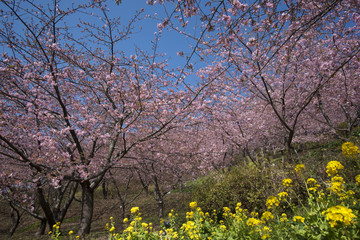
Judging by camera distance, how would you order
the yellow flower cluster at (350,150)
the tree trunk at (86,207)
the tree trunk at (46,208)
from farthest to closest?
→ the tree trunk at (46,208) → the tree trunk at (86,207) → the yellow flower cluster at (350,150)

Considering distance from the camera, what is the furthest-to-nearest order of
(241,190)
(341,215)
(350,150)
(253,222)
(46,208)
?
(241,190) → (46,208) → (253,222) → (350,150) → (341,215)

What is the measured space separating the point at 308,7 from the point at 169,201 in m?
14.8

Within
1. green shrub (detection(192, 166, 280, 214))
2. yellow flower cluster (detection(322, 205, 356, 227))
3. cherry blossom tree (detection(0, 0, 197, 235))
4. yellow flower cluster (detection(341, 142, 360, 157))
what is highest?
cherry blossom tree (detection(0, 0, 197, 235))

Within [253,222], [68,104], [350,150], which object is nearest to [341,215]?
[350,150]

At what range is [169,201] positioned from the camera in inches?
603

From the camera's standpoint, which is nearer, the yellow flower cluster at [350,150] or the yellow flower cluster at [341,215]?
the yellow flower cluster at [341,215]

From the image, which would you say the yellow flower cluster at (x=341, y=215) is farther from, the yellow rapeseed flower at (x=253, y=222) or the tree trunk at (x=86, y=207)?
the tree trunk at (x=86, y=207)

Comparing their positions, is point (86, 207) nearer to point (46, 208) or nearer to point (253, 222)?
point (46, 208)

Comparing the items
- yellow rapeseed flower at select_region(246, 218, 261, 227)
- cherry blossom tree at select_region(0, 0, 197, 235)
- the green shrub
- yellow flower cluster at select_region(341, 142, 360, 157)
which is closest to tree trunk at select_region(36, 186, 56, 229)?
cherry blossom tree at select_region(0, 0, 197, 235)

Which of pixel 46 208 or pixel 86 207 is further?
pixel 46 208

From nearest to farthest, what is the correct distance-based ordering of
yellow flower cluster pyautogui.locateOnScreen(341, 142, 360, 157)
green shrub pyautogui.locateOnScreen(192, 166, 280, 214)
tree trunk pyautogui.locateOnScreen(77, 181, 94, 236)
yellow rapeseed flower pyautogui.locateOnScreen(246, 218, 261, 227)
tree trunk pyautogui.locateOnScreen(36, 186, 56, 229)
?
yellow flower cluster pyautogui.locateOnScreen(341, 142, 360, 157) → yellow rapeseed flower pyautogui.locateOnScreen(246, 218, 261, 227) → tree trunk pyautogui.locateOnScreen(77, 181, 94, 236) → green shrub pyautogui.locateOnScreen(192, 166, 280, 214) → tree trunk pyautogui.locateOnScreen(36, 186, 56, 229)

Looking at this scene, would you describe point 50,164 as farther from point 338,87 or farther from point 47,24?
point 338,87

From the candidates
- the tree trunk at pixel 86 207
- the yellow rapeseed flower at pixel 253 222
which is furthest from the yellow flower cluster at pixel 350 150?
the tree trunk at pixel 86 207

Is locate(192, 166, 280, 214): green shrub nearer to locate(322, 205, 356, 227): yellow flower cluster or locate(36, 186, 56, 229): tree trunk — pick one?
locate(322, 205, 356, 227): yellow flower cluster
